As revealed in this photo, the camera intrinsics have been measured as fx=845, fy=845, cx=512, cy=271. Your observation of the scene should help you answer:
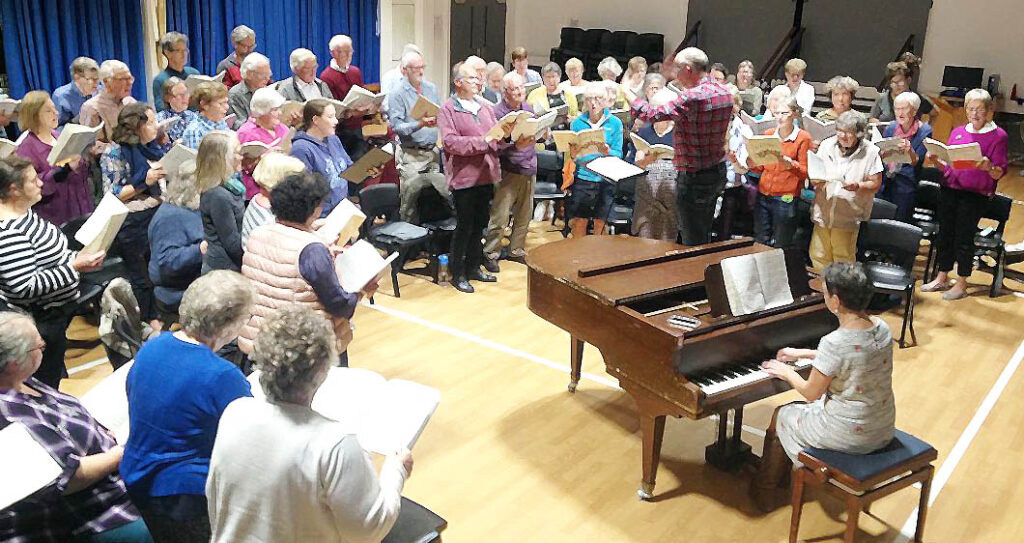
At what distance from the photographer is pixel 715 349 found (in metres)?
3.46

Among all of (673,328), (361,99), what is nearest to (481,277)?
(361,99)

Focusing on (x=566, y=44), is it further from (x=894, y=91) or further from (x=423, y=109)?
(x=423, y=109)

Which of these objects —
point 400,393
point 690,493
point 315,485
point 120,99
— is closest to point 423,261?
point 120,99

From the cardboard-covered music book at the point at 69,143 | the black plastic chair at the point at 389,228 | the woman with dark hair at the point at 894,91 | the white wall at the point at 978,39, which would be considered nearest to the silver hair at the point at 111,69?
the cardboard-covered music book at the point at 69,143

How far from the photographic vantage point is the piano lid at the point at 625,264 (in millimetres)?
3838

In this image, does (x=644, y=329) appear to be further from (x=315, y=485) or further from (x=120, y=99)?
(x=120, y=99)

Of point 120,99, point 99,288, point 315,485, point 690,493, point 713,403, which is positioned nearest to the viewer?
point 315,485

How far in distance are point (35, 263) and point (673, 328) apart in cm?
282

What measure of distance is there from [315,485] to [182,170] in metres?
2.92

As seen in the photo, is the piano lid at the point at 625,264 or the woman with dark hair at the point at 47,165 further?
the woman with dark hair at the point at 47,165

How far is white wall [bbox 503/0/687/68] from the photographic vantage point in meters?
14.4

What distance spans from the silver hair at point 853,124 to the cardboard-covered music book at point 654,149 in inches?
44.6

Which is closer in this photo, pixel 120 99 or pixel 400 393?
pixel 400 393

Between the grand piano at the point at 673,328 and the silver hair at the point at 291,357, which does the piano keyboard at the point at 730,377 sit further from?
the silver hair at the point at 291,357
